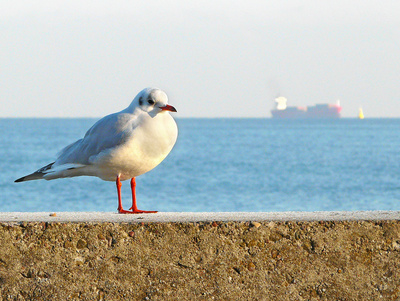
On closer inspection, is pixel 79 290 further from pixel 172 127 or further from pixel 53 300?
pixel 172 127

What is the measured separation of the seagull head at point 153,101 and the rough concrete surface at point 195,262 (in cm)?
110

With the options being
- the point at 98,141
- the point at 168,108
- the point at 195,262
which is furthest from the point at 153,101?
the point at 195,262

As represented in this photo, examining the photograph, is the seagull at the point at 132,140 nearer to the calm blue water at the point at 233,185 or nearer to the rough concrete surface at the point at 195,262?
the rough concrete surface at the point at 195,262

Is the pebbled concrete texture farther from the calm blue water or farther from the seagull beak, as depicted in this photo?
the calm blue water

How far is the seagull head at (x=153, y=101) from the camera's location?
15.0 feet

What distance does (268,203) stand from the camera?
2834 centimetres

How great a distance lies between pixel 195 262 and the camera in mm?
3709

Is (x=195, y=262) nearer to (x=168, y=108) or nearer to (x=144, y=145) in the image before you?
(x=144, y=145)

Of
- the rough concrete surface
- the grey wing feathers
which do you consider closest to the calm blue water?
the grey wing feathers

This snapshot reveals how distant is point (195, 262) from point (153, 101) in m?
1.37

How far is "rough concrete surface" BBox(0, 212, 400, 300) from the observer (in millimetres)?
3686

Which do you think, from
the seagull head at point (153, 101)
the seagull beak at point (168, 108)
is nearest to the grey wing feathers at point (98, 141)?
the seagull head at point (153, 101)

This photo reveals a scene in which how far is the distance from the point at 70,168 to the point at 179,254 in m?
1.52

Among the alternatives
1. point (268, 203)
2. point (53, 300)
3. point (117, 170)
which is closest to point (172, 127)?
point (117, 170)
